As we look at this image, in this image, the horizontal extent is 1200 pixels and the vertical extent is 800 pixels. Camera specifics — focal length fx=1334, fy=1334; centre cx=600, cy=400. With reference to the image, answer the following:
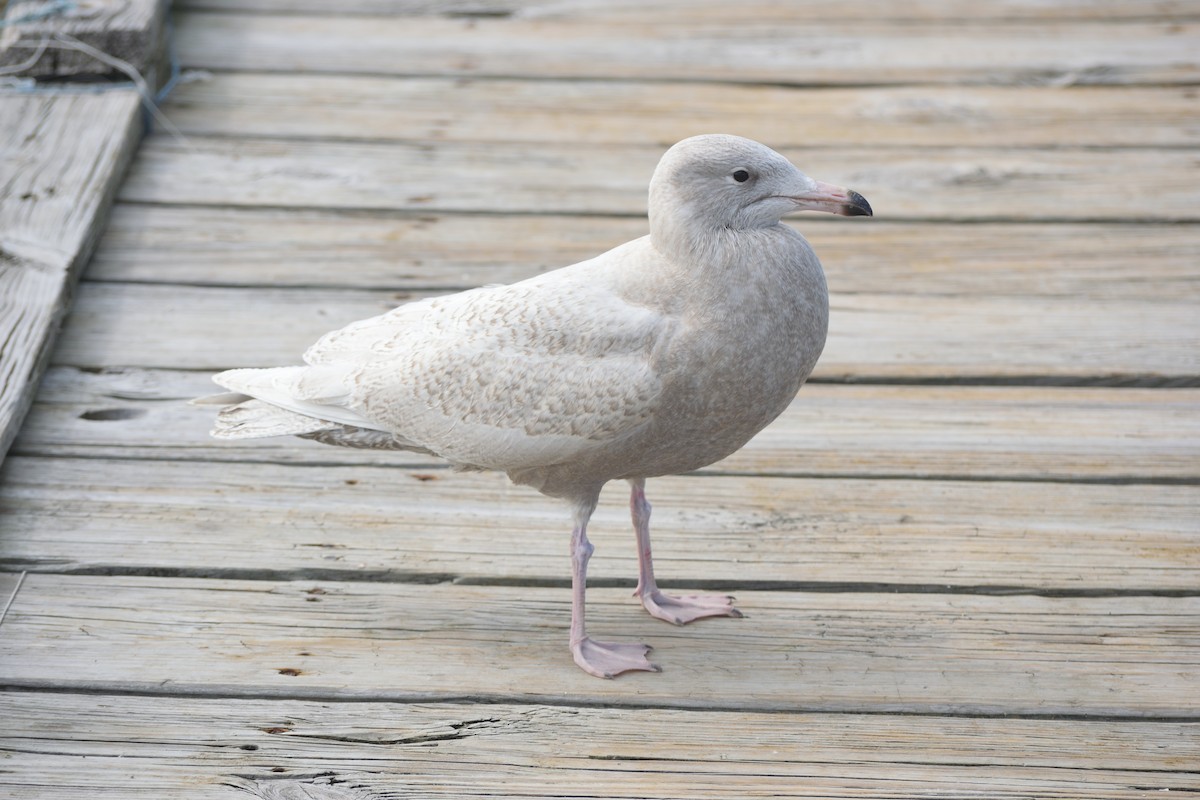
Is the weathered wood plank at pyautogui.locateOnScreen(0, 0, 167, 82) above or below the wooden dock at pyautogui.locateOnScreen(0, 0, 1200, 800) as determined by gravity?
above

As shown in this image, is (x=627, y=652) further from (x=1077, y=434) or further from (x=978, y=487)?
(x=1077, y=434)

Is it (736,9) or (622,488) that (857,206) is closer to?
(622,488)

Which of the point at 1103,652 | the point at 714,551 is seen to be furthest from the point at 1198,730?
the point at 714,551

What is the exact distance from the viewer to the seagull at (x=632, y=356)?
219 centimetres

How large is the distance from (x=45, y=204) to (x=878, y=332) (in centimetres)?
222

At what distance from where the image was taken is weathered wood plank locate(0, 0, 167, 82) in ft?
13.3

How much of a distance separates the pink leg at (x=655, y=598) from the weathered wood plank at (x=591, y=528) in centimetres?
9

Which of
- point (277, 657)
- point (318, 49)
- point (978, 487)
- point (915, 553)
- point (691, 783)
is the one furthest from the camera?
point (318, 49)

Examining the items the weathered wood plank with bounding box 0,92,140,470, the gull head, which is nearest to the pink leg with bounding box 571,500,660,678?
the gull head

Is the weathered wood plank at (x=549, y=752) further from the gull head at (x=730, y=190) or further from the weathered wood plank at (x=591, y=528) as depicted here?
the gull head at (x=730, y=190)

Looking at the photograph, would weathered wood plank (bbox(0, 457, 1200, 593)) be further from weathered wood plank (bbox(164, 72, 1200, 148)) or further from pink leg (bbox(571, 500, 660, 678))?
weathered wood plank (bbox(164, 72, 1200, 148))

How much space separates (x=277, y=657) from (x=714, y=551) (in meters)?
0.90

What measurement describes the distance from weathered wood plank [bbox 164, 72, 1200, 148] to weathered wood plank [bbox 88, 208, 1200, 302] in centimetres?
52

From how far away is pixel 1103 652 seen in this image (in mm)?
2439
